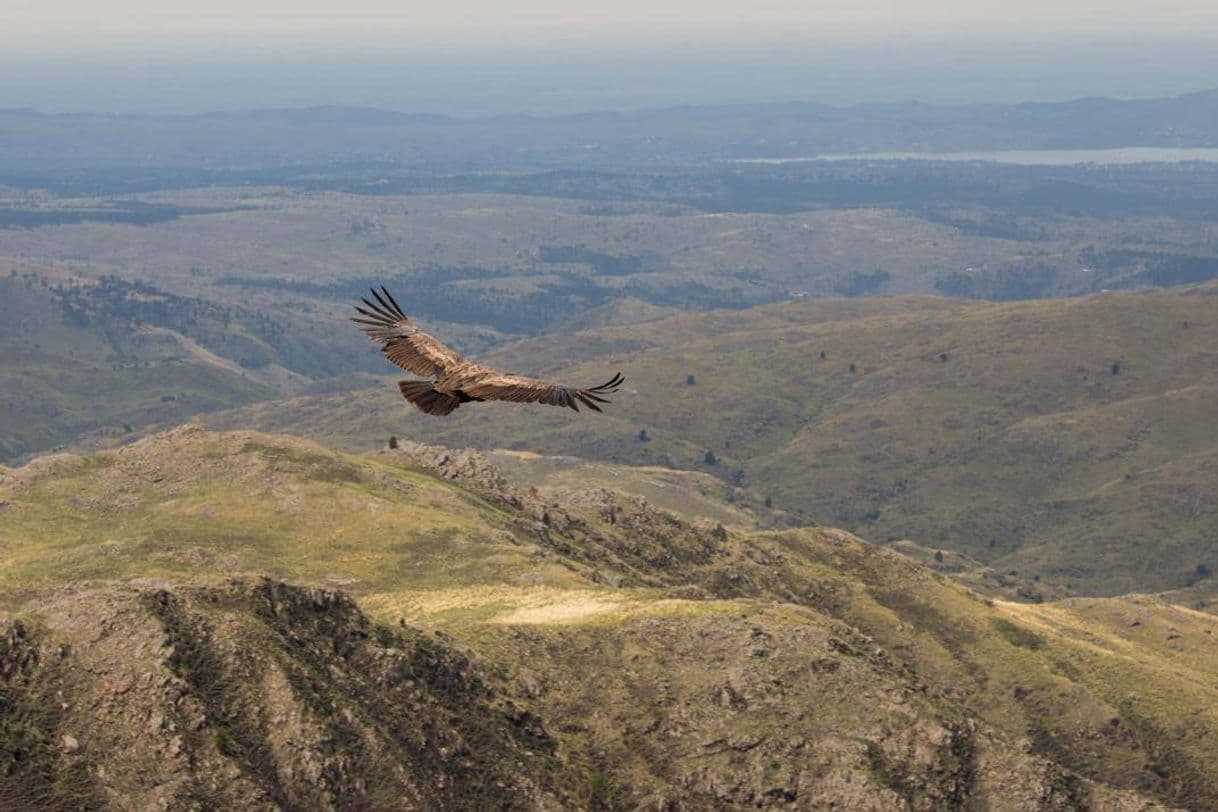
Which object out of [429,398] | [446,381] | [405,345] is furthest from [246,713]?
[446,381]

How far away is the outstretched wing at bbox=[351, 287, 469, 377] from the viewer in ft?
191

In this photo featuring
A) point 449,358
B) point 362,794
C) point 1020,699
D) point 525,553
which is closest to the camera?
point 449,358

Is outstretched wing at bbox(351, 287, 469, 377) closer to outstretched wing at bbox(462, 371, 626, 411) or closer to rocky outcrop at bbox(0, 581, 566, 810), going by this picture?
outstretched wing at bbox(462, 371, 626, 411)

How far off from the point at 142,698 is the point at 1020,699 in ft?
311

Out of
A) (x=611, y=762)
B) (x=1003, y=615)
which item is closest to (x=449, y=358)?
(x=611, y=762)

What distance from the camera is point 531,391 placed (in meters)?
52.1

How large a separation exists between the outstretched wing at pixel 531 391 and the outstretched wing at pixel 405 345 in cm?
271

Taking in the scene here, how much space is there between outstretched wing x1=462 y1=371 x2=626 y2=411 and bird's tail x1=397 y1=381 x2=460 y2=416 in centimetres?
84

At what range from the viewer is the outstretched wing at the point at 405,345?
58312 millimetres

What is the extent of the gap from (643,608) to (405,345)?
223 feet

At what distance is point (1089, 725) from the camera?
14962cm

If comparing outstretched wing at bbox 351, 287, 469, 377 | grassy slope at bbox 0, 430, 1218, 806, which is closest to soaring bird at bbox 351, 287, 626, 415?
outstretched wing at bbox 351, 287, 469, 377

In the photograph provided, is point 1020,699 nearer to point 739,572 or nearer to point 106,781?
point 739,572

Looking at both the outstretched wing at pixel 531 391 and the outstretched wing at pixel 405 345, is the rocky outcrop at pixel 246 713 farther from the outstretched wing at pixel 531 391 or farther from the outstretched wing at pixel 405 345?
the outstretched wing at pixel 531 391
